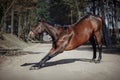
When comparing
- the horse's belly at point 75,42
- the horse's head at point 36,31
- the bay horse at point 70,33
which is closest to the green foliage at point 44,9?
the bay horse at point 70,33

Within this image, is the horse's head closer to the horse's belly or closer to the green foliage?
the horse's belly

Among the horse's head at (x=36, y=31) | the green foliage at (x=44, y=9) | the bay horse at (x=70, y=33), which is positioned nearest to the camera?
the horse's head at (x=36, y=31)

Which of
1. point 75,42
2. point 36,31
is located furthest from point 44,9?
point 36,31

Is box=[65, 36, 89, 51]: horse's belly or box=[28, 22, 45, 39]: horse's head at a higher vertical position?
box=[28, 22, 45, 39]: horse's head

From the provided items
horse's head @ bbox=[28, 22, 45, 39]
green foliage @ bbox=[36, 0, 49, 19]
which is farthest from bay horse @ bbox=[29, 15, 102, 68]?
green foliage @ bbox=[36, 0, 49, 19]

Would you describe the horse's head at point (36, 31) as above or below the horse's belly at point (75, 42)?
above

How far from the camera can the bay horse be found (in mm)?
10727

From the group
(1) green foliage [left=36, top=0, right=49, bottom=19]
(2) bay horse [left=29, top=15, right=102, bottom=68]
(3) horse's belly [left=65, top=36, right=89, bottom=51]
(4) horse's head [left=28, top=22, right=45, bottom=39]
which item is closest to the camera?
(4) horse's head [left=28, top=22, right=45, bottom=39]

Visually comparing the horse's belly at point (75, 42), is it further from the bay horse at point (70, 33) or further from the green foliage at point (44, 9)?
the green foliage at point (44, 9)

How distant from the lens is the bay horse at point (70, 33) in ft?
35.2

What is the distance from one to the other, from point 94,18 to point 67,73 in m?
3.82

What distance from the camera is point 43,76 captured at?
8.66 metres

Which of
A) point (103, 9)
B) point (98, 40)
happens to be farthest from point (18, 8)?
point (98, 40)

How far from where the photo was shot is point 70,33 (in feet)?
37.4
